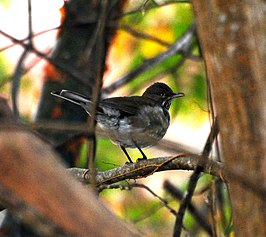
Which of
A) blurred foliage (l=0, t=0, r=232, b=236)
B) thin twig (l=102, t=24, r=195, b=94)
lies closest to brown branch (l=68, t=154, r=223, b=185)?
thin twig (l=102, t=24, r=195, b=94)

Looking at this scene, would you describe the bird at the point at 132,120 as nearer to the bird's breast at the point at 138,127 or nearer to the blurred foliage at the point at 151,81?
the bird's breast at the point at 138,127

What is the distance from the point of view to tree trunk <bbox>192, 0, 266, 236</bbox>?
74.5 inches

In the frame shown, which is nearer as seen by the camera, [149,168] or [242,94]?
[242,94]

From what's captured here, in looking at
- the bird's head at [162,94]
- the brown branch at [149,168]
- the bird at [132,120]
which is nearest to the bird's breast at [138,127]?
the bird at [132,120]

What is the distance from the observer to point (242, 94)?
1917 millimetres

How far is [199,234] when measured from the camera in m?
7.43

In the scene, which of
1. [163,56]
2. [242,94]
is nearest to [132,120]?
[163,56]

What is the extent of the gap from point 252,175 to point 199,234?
5630mm

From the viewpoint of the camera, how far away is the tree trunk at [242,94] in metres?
1.89

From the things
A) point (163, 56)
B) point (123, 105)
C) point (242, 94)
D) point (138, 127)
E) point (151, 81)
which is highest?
point (242, 94)

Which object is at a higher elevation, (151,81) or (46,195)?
→ (46,195)

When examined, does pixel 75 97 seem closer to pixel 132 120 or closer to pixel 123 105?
pixel 123 105

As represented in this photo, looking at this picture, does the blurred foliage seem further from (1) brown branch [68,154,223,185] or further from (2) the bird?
(1) brown branch [68,154,223,185]

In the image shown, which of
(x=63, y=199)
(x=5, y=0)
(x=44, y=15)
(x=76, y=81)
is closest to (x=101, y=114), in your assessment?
(x=76, y=81)
